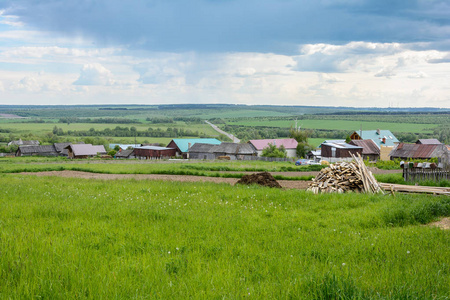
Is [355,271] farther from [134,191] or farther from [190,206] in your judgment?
[134,191]

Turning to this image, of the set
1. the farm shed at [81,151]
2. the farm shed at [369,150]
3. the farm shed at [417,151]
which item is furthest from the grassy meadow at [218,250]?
the farm shed at [81,151]

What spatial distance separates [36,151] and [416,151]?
97751mm

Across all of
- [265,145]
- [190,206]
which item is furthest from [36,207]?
[265,145]

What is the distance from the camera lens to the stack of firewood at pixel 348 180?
731 inches

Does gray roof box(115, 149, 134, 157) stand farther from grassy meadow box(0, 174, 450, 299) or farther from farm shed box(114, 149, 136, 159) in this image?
grassy meadow box(0, 174, 450, 299)

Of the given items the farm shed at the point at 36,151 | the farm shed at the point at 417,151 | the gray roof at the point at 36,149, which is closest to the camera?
the farm shed at the point at 417,151

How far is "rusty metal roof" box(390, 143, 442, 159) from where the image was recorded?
202 ft

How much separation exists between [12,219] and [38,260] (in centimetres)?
418

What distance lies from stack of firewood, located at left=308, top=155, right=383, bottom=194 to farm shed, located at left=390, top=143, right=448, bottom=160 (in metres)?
47.5

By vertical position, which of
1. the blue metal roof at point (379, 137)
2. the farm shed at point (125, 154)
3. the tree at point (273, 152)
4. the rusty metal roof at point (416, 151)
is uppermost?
the blue metal roof at point (379, 137)

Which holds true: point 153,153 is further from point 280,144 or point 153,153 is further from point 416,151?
point 416,151

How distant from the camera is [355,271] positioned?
20.5ft

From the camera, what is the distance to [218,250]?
7766mm

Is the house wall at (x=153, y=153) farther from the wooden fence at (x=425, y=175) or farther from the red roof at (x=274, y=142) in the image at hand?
the wooden fence at (x=425, y=175)
